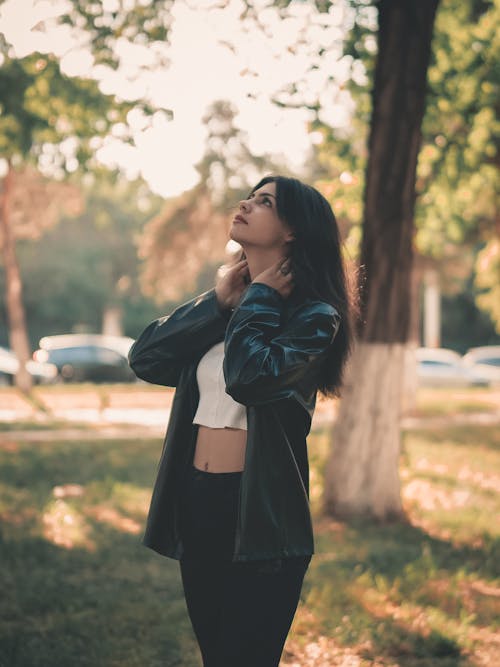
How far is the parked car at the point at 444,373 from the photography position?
30.1m

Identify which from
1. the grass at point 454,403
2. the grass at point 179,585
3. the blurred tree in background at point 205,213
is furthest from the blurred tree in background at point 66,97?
the blurred tree in background at point 205,213

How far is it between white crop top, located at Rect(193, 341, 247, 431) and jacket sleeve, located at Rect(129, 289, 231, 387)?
2.3 inches

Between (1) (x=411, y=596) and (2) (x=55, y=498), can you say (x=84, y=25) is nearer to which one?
(2) (x=55, y=498)

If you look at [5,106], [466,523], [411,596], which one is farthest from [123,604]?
[5,106]

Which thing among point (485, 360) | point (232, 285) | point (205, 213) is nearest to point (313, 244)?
point (232, 285)

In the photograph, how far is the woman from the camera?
2.52m

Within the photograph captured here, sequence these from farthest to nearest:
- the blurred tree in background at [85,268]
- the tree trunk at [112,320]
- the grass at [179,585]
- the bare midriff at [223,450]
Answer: the tree trunk at [112,320] → the blurred tree in background at [85,268] → the grass at [179,585] → the bare midriff at [223,450]

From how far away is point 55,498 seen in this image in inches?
326

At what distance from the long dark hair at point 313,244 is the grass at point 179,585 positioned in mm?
2470

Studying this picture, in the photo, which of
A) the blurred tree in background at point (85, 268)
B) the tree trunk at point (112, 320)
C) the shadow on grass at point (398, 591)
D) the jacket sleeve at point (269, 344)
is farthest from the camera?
the tree trunk at point (112, 320)

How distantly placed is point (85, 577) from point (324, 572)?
174 cm

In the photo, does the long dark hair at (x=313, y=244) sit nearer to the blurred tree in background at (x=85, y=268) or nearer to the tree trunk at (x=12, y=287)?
the tree trunk at (x=12, y=287)

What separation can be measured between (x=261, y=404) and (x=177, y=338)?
52cm

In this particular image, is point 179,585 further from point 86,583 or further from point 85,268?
point 85,268
